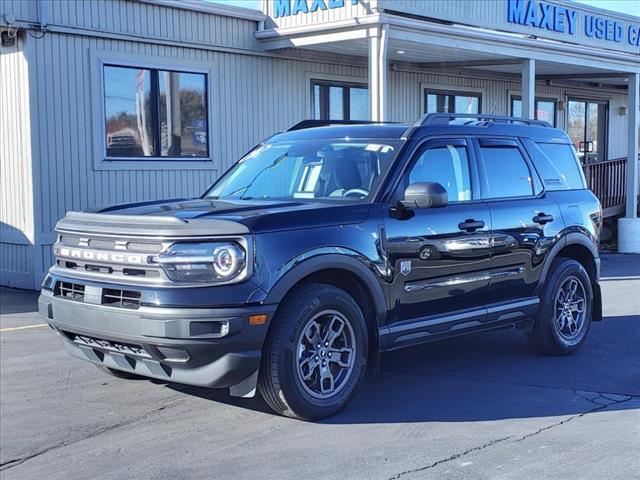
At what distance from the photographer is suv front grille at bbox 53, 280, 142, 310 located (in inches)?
199

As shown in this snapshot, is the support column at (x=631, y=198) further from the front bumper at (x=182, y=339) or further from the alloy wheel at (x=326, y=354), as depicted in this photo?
the front bumper at (x=182, y=339)

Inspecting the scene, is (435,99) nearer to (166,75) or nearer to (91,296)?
(166,75)

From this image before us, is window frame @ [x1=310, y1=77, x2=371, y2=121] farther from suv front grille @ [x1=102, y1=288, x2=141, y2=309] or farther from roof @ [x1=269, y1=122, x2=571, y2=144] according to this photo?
suv front grille @ [x1=102, y1=288, x2=141, y2=309]

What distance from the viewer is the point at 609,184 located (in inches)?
754

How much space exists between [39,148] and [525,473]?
29.7 feet

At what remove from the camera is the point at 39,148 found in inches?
452

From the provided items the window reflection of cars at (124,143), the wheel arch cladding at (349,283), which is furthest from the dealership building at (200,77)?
the wheel arch cladding at (349,283)

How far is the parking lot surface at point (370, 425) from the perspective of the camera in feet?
15.2

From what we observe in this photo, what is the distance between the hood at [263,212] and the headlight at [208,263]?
19cm

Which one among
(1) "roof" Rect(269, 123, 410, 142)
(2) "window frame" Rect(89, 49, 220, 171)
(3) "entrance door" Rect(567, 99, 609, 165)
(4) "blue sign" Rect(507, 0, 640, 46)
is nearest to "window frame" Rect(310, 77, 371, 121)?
(2) "window frame" Rect(89, 49, 220, 171)

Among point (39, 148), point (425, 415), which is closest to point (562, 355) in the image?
point (425, 415)

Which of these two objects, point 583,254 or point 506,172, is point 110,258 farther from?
point 583,254

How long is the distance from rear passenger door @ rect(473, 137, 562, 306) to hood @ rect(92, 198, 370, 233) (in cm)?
147

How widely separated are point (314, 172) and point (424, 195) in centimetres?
100
